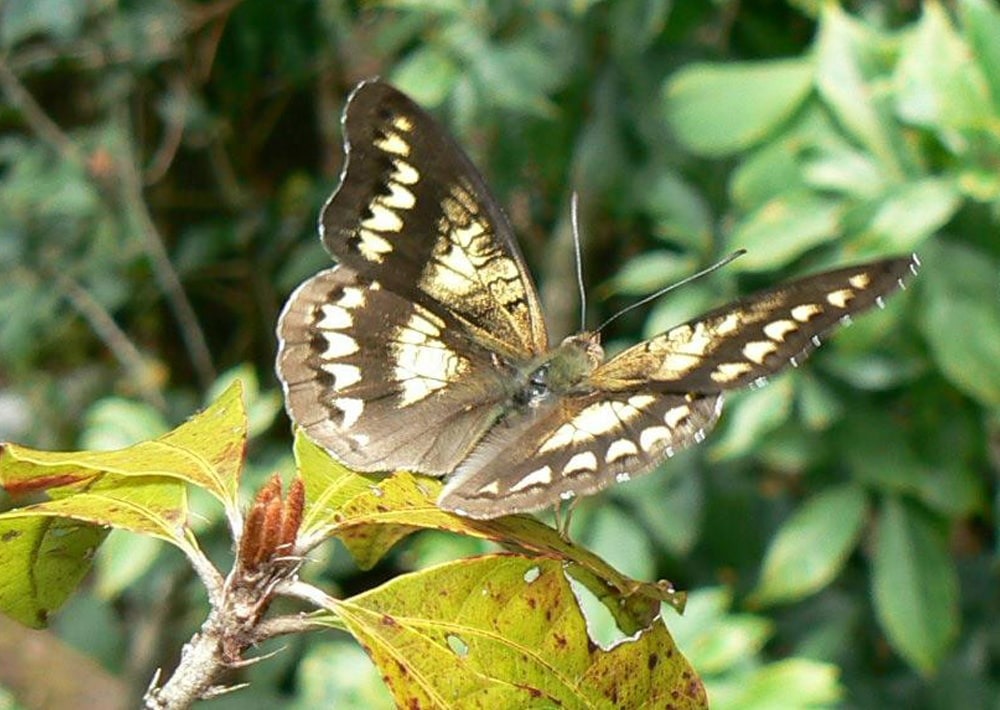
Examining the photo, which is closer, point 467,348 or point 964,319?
point 467,348

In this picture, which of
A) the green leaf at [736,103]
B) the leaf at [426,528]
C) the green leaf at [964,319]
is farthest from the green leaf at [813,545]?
the leaf at [426,528]

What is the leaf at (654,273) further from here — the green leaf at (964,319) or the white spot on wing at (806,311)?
the white spot on wing at (806,311)

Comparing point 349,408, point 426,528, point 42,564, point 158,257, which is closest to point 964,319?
point 349,408

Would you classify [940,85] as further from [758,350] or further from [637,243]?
[637,243]

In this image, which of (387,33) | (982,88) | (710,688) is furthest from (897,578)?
(387,33)

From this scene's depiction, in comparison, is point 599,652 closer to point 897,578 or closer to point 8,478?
point 8,478
